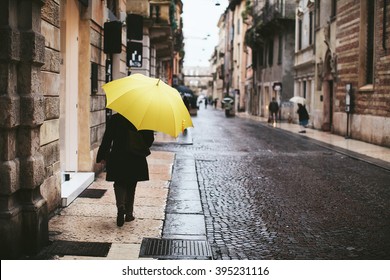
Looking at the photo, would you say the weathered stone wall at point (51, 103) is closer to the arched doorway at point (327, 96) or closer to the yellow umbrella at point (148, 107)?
the yellow umbrella at point (148, 107)

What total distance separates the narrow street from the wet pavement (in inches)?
0.5

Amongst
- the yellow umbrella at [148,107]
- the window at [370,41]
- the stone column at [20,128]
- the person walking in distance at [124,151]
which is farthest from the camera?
the window at [370,41]

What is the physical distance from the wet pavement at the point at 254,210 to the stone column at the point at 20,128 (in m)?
0.53

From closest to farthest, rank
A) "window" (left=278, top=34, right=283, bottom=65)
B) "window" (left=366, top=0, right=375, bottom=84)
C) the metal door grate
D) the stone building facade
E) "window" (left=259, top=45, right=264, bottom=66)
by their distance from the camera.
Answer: the metal door grate, the stone building facade, "window" (left=366, top=0, right=375, bottom=84), "window" (left=278, top=34, right=283, bottom=65), "window" (left=259, top=45, right=264, bottom=66)

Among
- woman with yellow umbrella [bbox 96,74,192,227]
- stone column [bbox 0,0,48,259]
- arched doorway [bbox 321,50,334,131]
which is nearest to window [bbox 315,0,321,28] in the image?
arched doorway [bbox 321,50,334,131]

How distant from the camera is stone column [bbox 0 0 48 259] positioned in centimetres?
579

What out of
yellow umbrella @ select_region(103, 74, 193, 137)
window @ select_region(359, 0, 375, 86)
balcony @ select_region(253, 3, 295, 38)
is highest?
balcony @ select_region(253, 3, 295, 38)

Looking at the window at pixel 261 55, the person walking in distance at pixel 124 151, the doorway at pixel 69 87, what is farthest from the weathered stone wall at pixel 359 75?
the window at pixel 261 55

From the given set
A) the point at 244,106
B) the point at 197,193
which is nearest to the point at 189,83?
the point at 244,106

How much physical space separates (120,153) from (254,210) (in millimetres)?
2576

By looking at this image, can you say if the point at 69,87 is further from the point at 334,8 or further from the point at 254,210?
the point at 334,8

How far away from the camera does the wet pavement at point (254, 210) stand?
6.73 m

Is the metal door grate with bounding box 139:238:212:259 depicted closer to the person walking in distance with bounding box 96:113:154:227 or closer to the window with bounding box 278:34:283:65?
the person walking in distance with bounding box 96:113:154:227
